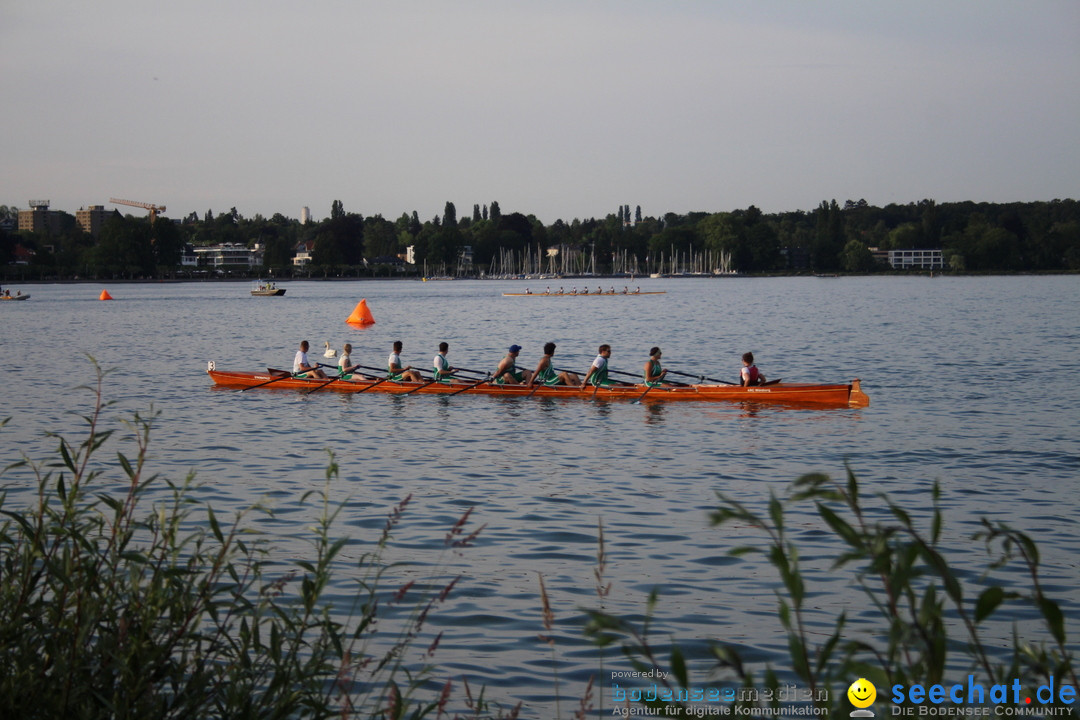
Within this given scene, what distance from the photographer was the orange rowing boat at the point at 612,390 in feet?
75.0

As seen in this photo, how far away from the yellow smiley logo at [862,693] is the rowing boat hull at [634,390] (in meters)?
19.0

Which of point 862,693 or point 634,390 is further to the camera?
point 634,390

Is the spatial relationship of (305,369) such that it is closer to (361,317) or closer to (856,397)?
(856,397)

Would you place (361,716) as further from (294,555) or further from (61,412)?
(61,412)

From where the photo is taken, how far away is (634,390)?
940 inches

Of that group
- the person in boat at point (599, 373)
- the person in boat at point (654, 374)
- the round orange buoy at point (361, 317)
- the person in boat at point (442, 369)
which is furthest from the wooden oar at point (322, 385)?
the round orange buoy at point (361, 317)

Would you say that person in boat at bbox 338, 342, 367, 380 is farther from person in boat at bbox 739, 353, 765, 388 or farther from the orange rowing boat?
person in boat at bbox 739, 353, 765, 388

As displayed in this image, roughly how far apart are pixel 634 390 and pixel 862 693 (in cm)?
1970

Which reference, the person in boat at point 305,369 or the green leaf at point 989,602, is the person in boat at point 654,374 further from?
the green leaf at point 989,602

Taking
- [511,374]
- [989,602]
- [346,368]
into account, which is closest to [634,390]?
[511,374]

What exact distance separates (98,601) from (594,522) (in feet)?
25.9

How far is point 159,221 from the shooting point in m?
172

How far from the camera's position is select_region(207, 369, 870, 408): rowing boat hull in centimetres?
2284

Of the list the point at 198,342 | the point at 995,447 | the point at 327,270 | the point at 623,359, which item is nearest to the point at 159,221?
the point at 327,270
